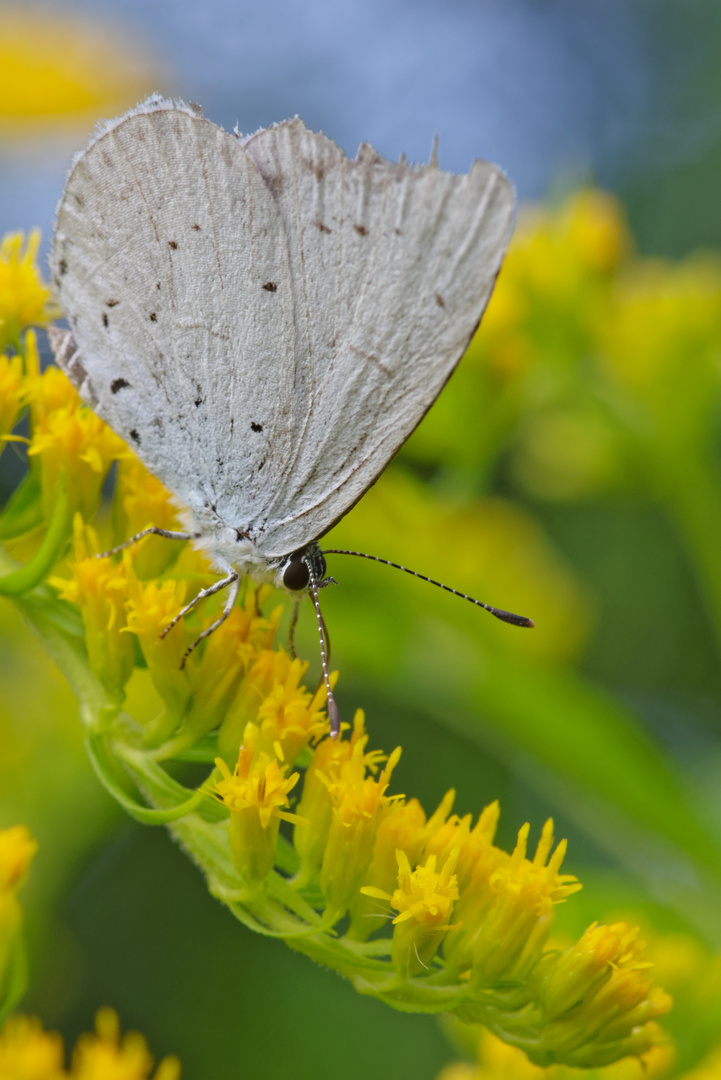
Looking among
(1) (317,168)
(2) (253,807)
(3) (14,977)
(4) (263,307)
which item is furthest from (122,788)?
(1) (317,168)

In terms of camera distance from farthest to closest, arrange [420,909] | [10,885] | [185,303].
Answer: [185,303], [10,885], [420,909]

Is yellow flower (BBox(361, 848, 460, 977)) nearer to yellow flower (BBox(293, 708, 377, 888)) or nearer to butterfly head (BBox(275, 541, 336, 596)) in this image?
yellow flower (BBox(293, 708, 377, 888))

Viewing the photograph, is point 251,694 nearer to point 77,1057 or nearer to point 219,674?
point 219,674

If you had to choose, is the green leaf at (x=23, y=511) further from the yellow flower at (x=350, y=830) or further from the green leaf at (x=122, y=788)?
the yellow flower at (x=350, y=830)

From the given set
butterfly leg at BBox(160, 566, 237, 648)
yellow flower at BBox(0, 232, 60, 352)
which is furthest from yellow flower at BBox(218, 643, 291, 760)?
yellow flower at BBox(0, 232, 60, 352)

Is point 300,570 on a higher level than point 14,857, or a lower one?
higher

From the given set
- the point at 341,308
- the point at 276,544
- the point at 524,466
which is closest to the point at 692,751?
the point at 524,466
